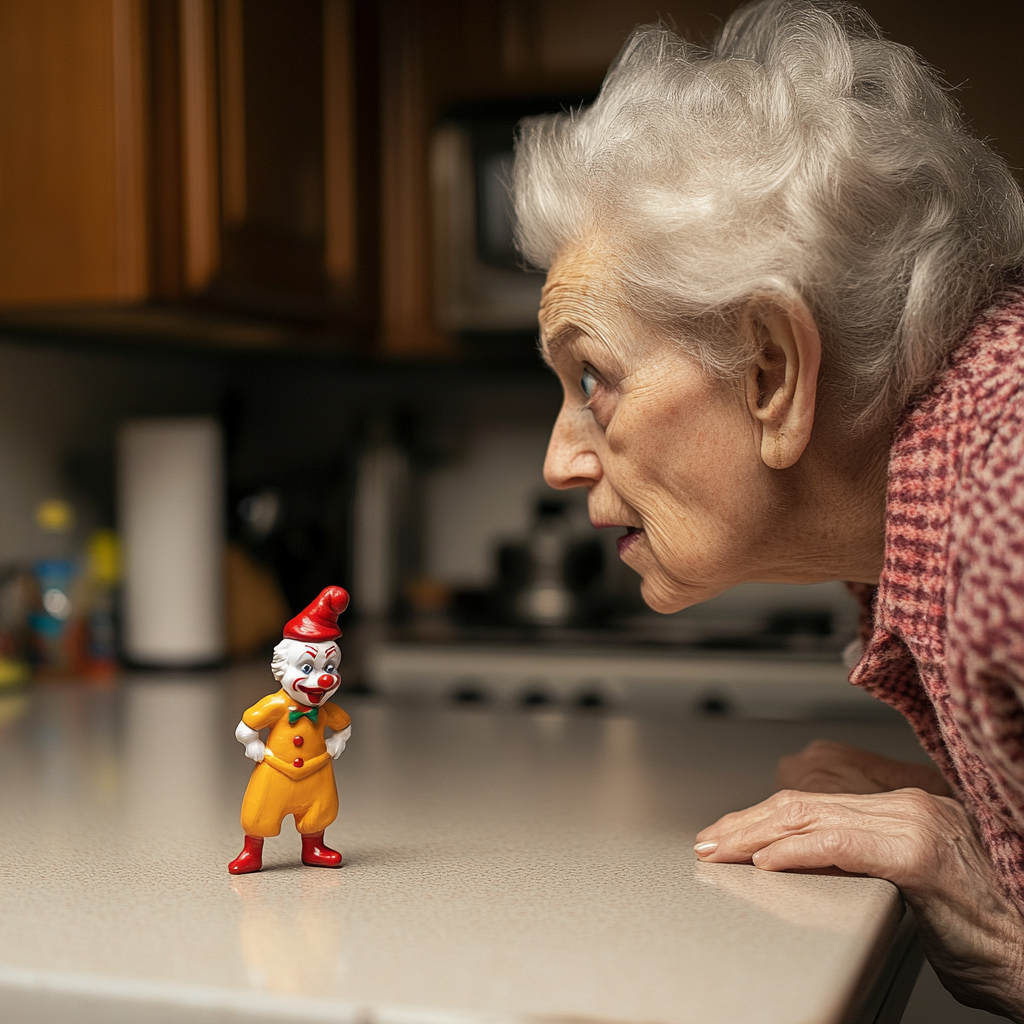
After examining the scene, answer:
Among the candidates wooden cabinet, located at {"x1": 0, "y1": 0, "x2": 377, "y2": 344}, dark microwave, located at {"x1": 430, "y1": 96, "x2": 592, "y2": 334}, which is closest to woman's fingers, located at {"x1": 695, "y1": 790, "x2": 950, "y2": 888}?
wooden cabinet, located at {"x1": 0, "y1": 0, "x2": 377, "y2": 344}

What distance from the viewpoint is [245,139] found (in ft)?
5.51

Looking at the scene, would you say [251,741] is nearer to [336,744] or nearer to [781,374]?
[336,744]

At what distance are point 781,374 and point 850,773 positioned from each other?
1.13 ft

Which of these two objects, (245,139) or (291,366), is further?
(291,366)

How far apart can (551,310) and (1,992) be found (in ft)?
1.79

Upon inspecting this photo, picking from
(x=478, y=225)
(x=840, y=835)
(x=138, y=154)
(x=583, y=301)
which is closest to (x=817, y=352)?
(x=583, y=301)

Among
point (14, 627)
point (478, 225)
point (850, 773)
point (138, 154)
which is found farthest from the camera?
point (478, 225)

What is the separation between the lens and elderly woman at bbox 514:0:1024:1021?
728 mm

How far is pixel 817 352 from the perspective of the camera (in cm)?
75

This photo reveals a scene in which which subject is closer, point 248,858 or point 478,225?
point 248,858

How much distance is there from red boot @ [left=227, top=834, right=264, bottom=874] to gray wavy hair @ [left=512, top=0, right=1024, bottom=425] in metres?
0.42

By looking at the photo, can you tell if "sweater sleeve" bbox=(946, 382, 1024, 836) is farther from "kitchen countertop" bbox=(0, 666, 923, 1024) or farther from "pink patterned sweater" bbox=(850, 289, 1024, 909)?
"kitchen countertop" bbox=(0, 666, 923, 1024)

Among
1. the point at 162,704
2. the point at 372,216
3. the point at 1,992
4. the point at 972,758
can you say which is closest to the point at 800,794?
the point at 972,758

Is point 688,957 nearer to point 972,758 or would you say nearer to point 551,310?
point 972,758
